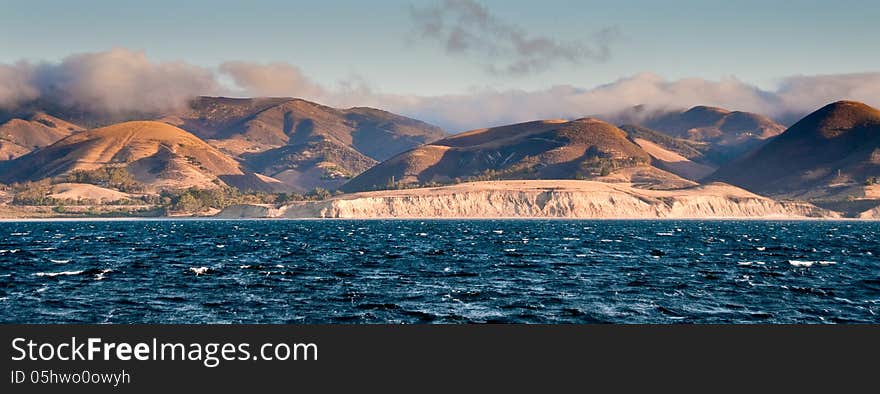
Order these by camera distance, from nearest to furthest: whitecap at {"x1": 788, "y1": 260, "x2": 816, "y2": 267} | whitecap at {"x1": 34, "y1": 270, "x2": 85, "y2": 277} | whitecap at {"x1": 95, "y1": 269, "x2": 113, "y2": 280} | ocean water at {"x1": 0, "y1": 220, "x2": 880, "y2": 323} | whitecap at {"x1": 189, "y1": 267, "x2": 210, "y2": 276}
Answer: ocean water at {"x1": 0, "y1": 220, "x2": 880, "y2": 323}
whitecap at {"x1": 95, "y1": 269, "x2": 113, "y2": 280}
whitecap at {"x1": 34, "y1": 270, "x2": 85, "y2": 277}
whitecap at {"x1": 189, "y1": 267, "x2": 210, "y2": 276}
whitecap at {"x1": 788, "y1": 260, "x2": 816, "y2": 267}

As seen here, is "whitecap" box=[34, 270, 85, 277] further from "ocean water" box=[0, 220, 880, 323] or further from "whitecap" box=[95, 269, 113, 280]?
"whitecap" box=[95, 269, 113, 280]

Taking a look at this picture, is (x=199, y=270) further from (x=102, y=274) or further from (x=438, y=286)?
(x=438, y=286)

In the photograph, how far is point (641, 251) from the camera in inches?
3804

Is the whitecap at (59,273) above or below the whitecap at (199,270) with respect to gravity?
above

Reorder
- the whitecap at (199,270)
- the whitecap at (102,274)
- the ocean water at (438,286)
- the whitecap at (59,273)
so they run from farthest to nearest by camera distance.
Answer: the whitecap at (199,270), the whitecap at (59,273), the whitecap at (102,274), the ocean water at (438,286)

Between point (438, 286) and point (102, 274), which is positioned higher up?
point (102, 274)

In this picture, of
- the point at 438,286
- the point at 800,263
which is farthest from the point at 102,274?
the point at 800,263

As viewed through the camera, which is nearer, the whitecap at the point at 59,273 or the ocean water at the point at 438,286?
the ocean water at the point at 438,286

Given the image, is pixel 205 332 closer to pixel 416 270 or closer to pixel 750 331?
pixel 750 331

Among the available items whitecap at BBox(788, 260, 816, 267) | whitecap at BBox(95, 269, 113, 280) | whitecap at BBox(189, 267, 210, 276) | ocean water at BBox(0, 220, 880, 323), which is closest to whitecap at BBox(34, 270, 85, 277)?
ocean water at BBox(0, 220, 880, 323)

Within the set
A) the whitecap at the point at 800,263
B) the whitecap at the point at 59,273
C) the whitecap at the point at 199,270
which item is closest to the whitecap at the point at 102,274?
the whitecap at the point at 59,273

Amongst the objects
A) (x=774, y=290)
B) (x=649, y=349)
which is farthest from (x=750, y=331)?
(x=774, y=290)

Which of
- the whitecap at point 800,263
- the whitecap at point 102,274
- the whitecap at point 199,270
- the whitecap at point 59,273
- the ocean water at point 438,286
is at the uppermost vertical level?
the whitecap at point 59,273

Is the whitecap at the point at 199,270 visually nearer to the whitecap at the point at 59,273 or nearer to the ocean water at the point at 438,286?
the ocean water at the point at 438,286
